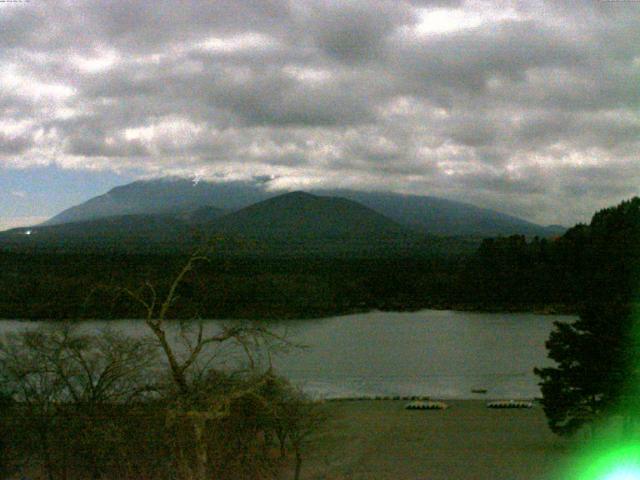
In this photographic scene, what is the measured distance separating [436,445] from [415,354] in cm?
1474

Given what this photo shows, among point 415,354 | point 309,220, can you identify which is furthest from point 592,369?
point 309,220

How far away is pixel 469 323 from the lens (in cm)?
3566

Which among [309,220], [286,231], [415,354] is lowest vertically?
[415,354]

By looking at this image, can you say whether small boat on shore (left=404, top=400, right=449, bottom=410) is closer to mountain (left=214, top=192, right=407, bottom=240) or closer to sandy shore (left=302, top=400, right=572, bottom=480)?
sandy shore (left=302, top=400, right=572, bottom=480)

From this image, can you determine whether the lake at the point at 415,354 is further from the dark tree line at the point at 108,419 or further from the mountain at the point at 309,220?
the mountain at the point at 309,220

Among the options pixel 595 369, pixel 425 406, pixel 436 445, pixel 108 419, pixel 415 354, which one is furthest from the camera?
pixel 415 354

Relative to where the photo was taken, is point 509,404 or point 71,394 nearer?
point 71,394

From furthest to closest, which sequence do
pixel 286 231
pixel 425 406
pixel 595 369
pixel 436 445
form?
pixel 286 231 < pixel 425 406 < pixel 436 445 < pixel 595 369

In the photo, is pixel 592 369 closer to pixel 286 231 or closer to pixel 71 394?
pixel 71 394

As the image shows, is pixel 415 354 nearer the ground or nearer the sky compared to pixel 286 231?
nearer the ground

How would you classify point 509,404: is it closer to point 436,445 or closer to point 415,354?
point 436,445

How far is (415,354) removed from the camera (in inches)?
1104

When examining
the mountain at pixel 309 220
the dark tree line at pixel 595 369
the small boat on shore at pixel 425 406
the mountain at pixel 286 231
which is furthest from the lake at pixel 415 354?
the mountain at pixel 309 220

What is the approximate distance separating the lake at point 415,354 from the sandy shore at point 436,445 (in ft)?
7.44
